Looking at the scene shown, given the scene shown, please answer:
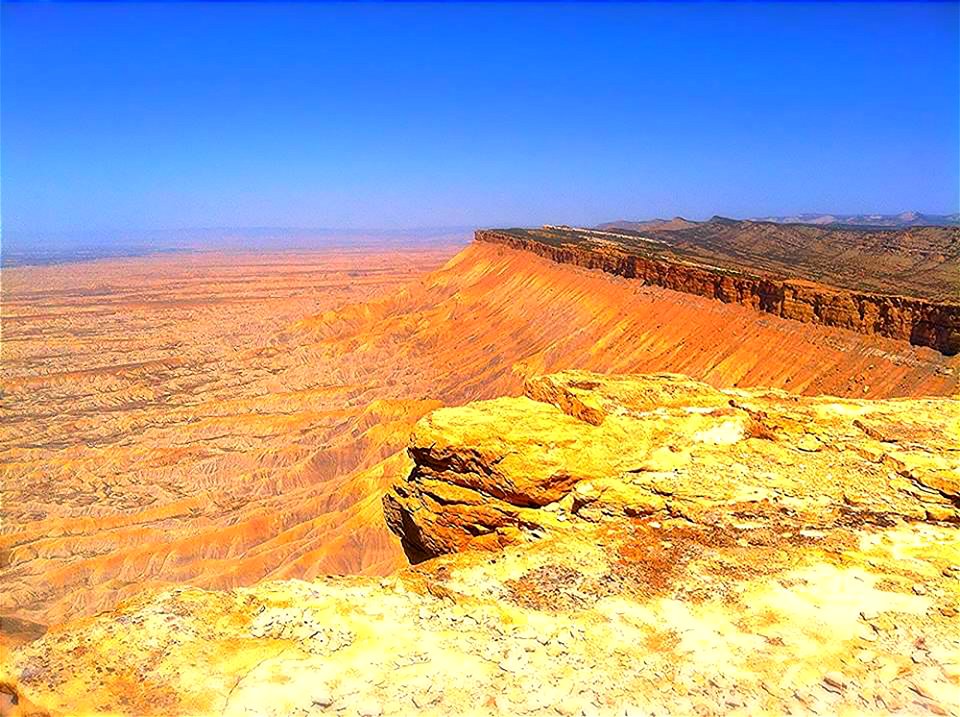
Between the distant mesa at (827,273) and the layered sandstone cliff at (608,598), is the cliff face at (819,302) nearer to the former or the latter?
the distant mesa at (827,273)

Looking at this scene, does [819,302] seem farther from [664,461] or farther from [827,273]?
[664,461]

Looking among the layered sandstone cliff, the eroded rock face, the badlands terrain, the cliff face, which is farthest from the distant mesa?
the layered sandstone cliff

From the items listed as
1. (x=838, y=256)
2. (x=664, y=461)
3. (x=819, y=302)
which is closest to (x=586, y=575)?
(x=664, y=461)

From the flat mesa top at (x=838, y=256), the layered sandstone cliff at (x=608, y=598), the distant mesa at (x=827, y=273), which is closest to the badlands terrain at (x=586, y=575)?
the layered sandstone cliff at (x=608, y=598)

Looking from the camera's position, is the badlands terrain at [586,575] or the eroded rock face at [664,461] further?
the eroded rock face at [664,461]

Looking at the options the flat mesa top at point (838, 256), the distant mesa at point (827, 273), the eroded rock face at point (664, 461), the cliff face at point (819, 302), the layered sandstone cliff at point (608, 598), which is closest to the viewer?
the layered sandstone cliff at point (608, 598)

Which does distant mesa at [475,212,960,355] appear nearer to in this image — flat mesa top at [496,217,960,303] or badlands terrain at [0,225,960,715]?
flat mesa top at [496,217,960,303]

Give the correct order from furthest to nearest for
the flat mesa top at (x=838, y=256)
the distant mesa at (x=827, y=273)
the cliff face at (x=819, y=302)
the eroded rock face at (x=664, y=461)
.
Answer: the flat mesa top at (x=838, y=256) < the distant mesa at (x=827, y=273) < the cliff face at (x=819, y=302) < the eroded rock face at (x=664, y=461)

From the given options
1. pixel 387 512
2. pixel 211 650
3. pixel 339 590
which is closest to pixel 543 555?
pixel 339 590
